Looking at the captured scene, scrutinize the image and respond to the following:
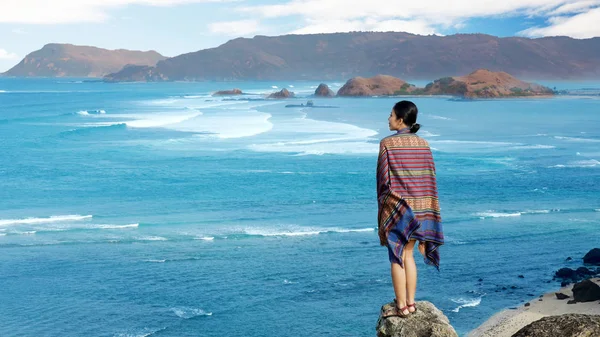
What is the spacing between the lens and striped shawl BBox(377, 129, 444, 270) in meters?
7.10

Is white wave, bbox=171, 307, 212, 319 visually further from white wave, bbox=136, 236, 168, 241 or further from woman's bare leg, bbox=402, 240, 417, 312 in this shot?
woman's bare leg, bbox=402, 240, 417, 312

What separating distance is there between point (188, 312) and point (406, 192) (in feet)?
44.2

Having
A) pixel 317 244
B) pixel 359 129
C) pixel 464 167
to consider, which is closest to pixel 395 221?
pixel 317 244

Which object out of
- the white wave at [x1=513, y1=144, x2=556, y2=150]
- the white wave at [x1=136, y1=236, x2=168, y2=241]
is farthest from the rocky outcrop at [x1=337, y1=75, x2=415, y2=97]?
the white wave at [x1=136, y1=236, x2=168, y2=241]

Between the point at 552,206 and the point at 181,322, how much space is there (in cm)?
1965

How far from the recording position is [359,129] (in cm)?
7044

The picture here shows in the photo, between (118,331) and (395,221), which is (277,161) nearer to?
(118,331)

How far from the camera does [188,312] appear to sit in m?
19.6

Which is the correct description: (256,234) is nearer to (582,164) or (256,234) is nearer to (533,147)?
(582,164)

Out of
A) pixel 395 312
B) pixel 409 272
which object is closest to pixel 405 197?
pixel 409 272

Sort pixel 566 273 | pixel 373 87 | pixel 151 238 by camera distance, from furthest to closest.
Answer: pixel 373 87
pixel 151 238
pixel 566 273

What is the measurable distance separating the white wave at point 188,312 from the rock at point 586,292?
30.4 feet

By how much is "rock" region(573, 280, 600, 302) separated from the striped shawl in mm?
13598

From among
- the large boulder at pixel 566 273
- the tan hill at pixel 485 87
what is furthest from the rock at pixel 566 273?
the tan hill at pixel 485 87
